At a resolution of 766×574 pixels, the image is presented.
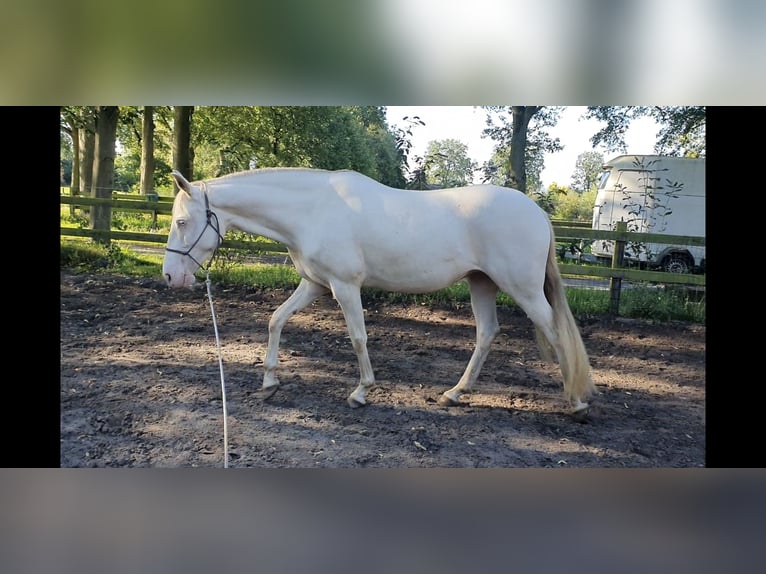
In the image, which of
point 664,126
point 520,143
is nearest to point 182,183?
point 520,143

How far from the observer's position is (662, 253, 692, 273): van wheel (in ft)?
14.6

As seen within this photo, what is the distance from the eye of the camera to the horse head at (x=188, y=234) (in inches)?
153

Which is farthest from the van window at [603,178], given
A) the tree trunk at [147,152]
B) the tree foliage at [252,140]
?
the tree trunk at [147,152]

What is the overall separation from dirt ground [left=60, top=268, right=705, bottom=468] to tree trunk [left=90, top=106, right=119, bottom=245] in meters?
0.45

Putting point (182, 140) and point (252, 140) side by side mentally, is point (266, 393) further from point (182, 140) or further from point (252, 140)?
point (182, 140)

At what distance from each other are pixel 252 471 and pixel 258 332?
932 millimetres

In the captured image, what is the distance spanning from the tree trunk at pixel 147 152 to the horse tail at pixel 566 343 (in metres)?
2.81

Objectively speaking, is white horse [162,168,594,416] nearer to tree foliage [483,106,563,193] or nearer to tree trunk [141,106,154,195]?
tree foliage [483,106,563,193]

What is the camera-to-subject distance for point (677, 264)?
4477mm

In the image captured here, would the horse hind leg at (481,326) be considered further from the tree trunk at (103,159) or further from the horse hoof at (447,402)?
the tree trunk at (103,159)

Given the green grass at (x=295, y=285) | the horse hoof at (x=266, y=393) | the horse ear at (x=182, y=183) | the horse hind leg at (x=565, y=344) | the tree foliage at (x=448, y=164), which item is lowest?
the horse hoof at (x=266, y=393)

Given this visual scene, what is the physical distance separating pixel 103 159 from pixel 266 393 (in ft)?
6.57
